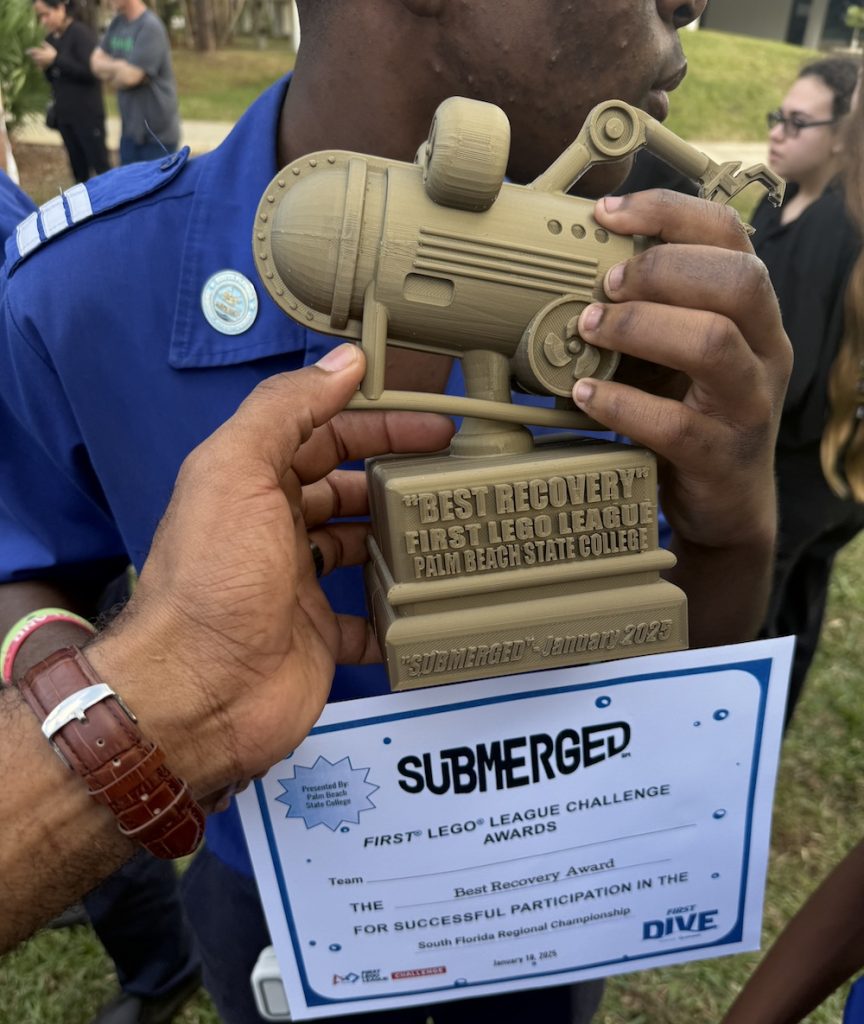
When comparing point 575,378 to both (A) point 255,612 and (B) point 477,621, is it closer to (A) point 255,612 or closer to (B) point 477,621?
(B) point 477,621

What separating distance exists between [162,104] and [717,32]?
3.45m

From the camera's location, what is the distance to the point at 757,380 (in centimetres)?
94

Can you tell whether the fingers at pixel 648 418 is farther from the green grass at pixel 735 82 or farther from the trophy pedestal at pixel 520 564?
the green grass at pixel 735 82

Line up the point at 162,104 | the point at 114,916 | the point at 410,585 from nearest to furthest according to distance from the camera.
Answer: the point at 410,585 → the point at 114,916 → the point at 162,104

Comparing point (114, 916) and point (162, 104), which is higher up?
point (162, 104)

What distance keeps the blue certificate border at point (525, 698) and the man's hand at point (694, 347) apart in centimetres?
25

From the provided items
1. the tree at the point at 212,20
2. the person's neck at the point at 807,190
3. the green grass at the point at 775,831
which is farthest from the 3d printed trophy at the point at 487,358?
the tree at the point at 212,20

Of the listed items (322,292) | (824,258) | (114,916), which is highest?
(322,292)

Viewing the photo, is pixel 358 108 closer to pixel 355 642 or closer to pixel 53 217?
pixel 53 217

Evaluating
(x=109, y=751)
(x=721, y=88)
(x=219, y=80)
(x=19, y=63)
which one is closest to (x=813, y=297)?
(x=109, y=751)

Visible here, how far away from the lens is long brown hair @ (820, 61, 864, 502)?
2.26 metres

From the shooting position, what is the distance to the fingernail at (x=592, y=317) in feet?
2.93

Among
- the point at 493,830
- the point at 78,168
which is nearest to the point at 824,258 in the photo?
the point at 493,830

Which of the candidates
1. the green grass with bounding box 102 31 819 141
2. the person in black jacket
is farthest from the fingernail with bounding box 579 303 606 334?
the person in black jacket
